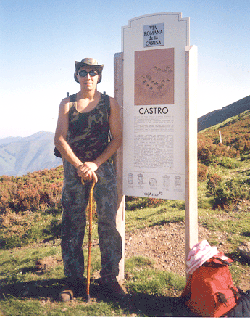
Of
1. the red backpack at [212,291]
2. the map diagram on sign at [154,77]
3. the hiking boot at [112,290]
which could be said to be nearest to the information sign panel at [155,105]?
the map diagram on sign at [154,77]

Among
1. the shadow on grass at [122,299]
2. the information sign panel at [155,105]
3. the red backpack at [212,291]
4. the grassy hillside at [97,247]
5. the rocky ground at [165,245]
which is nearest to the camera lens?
the red backpack at [212,291]

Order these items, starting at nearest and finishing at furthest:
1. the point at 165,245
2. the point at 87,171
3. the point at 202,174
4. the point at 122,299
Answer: the point at 87,171, the point at 122,299, the point at 165,245, the point at 202,174

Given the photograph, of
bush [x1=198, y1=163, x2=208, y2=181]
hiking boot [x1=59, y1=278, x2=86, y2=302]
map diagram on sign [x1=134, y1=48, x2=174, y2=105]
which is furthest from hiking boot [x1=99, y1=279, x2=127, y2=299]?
bush [x1=198, y1=163, x2=208, y2=181]

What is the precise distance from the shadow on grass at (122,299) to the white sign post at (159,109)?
64cm

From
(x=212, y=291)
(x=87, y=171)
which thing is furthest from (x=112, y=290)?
(x=87, y=171)

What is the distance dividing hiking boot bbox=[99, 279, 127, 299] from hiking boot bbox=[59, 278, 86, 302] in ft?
0.76

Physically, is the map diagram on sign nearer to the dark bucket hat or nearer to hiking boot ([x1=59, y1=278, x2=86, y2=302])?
the dark bucket hat

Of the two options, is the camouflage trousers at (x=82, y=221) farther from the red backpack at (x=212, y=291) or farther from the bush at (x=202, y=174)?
the bush at (x=202, y=174)

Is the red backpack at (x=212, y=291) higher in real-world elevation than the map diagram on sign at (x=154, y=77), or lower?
lower

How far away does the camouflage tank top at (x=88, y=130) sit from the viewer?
3.05m

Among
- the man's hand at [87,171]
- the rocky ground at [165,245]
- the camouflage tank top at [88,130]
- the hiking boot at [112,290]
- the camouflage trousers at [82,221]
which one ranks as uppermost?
the camouflage tank top at [88,130]

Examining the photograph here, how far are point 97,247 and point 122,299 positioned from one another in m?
1.63

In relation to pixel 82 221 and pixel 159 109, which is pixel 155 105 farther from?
pixel 82 221

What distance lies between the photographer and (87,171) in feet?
9.50
